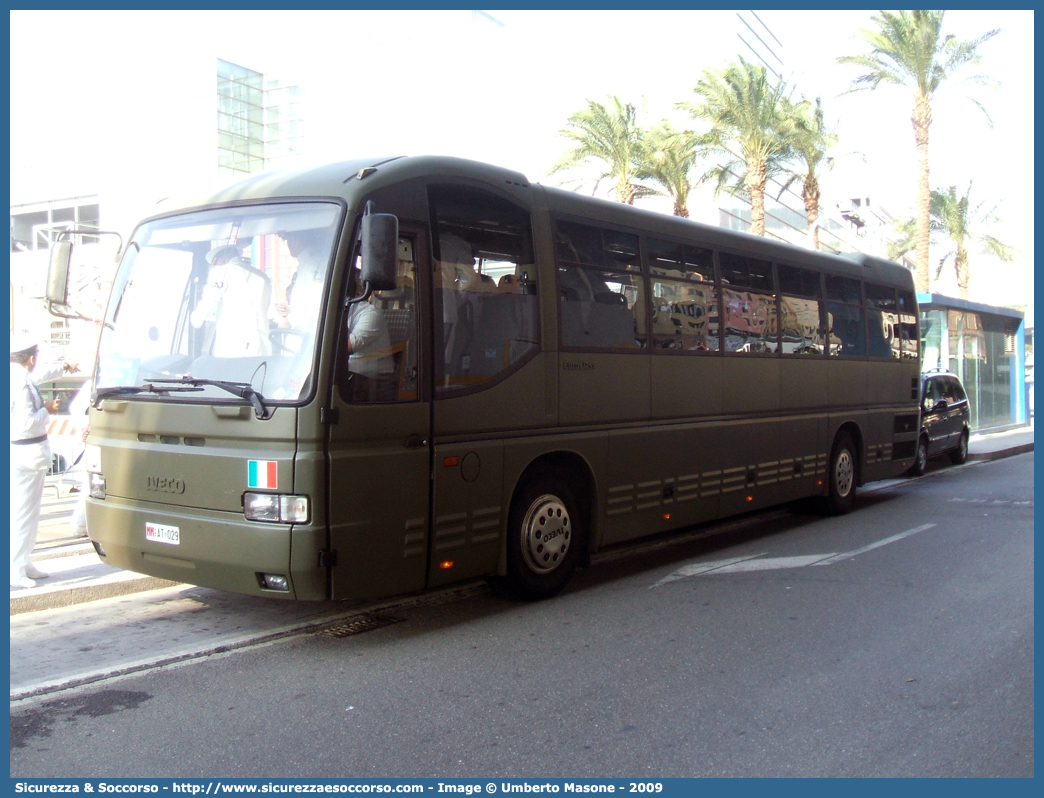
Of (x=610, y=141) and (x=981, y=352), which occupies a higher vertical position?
(x=610, y=141)

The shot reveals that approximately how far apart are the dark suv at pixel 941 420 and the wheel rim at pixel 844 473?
4.89 metres

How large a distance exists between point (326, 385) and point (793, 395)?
662 centimetres

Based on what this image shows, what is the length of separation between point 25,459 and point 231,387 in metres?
2.68

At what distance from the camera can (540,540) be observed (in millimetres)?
7207

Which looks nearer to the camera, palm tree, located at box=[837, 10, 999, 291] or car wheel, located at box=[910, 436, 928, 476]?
car wheel, located at box=[910, 436, 928, 476]

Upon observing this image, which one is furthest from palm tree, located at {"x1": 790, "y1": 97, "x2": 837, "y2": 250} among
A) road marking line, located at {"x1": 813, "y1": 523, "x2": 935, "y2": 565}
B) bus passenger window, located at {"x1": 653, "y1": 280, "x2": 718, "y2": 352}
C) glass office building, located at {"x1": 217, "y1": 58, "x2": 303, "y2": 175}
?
glass office building, located at {"x1": 217, "y1": 58, "x2": 303, "y2": 175}

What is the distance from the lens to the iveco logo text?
605cm

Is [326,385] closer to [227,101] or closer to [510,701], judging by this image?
[510,701]

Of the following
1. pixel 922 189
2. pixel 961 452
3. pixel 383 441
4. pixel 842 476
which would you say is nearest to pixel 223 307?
pixel 383 441

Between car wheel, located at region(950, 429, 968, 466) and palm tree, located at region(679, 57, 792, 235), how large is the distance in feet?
41.1

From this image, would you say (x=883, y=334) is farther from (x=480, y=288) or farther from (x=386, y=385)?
(x=386, y=385)

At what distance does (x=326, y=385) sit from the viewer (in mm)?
5715

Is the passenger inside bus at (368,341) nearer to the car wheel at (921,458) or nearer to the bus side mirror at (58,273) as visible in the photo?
the bus side mirror at (58,273)

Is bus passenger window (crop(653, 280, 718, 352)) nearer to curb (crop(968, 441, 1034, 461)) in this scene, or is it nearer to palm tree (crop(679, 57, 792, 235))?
curb (crop(968, 441, 1034, 461))
